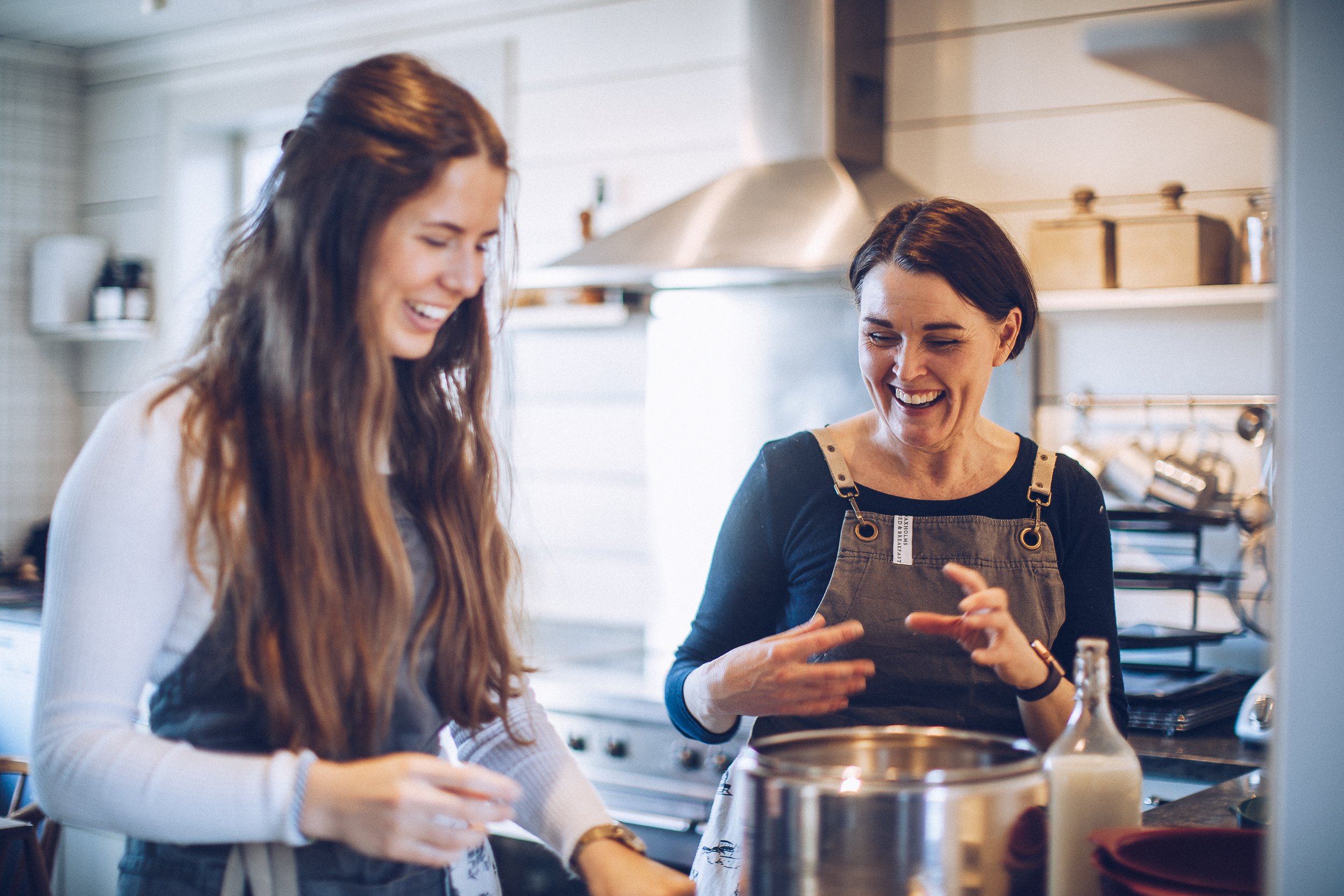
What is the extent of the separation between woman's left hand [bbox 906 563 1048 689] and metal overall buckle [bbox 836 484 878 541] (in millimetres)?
280

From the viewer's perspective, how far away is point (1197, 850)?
0.87 metres

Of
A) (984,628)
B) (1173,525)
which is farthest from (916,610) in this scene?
(1173,525)

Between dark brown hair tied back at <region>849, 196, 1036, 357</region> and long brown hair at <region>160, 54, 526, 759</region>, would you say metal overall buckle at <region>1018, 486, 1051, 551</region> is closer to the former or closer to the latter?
dark brown hair tied back at <region>849, 196, 1036, 357</region>

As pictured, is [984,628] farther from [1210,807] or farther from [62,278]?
[62,278]

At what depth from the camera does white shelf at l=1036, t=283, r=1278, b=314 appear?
7.39 feet

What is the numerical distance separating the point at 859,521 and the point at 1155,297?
1196 mm

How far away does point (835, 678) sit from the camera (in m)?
1.09

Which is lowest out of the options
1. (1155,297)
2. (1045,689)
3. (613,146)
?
(1045,689)

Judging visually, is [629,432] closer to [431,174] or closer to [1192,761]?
[1192,761]

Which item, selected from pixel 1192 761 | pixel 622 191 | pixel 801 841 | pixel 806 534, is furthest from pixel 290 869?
pixel 622 191

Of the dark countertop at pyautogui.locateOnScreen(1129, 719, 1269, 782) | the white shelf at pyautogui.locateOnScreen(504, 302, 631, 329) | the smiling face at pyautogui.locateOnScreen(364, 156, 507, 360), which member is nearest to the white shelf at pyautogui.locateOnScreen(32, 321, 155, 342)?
the white shelf at pyautogui.locateOnScreen(504, 302, 631, 329)

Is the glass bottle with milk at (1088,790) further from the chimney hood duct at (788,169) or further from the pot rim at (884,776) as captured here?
the chimney hood duct at (788,169)

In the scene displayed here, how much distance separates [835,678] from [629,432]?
2.13 metres

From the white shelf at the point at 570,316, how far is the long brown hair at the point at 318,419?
2.02 m
